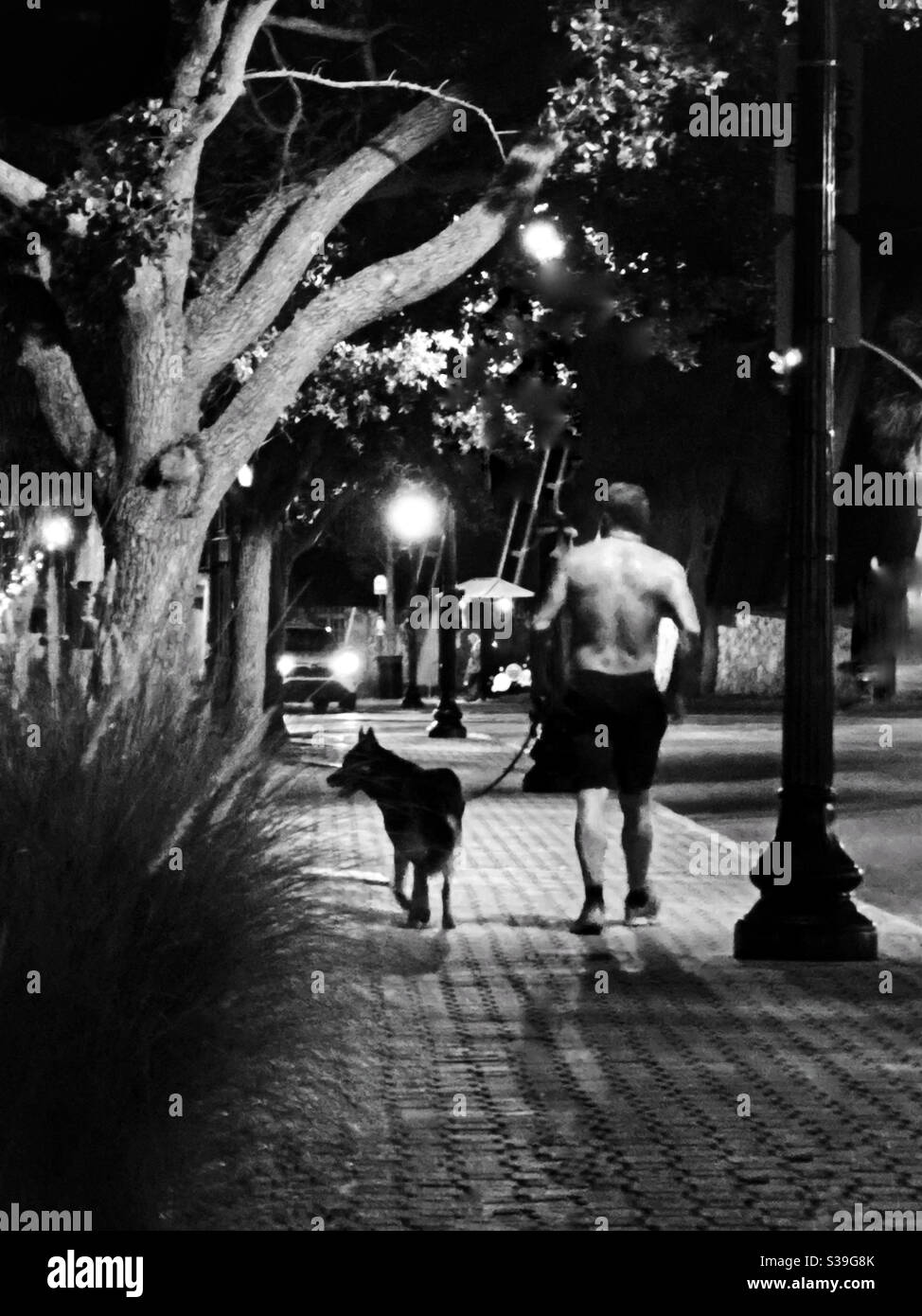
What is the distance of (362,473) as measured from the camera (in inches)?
1286

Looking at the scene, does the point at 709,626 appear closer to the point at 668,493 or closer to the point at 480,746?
the point at 668,493


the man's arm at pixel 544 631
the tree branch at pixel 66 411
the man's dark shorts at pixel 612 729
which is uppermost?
the tree branch at pixel 66 411

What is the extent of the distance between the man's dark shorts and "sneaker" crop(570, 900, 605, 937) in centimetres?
57

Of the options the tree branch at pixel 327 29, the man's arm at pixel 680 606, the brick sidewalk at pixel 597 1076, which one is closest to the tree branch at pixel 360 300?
the tree branch at pixel 327 29

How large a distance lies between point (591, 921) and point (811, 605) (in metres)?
1.90

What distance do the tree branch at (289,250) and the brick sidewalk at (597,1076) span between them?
475 centimetres

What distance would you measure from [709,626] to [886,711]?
16666 millimetres

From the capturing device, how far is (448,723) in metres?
36.7

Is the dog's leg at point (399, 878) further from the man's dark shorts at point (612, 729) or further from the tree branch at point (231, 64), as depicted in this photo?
the tree branch at point (231, 64)

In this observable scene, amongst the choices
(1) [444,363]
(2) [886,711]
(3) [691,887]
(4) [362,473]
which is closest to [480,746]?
(4) [362,473]

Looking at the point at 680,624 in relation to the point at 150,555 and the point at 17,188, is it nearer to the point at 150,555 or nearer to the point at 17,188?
the point at 150,555

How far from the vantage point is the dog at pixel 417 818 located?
39.1 feet

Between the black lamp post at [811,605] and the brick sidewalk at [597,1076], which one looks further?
the black lamp post at [811,605]

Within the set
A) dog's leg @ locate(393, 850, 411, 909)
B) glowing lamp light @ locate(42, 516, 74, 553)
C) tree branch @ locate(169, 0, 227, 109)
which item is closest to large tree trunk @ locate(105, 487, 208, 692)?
glowing lamp light @ locate(42, 516, 74, 553)
